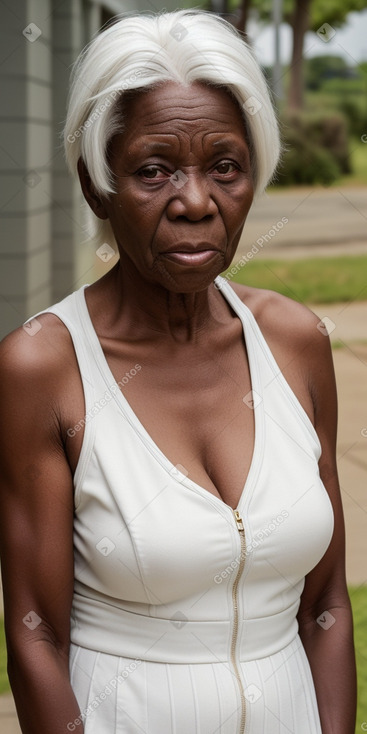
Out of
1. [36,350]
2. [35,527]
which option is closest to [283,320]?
[36,350]

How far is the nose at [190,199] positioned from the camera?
155 cm

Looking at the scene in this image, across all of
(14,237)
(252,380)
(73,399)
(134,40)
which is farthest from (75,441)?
(14,237)

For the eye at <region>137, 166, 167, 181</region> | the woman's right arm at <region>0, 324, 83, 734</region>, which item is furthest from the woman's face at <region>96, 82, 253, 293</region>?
the woman's right arm at <region>0, 324, 83, 734</region>

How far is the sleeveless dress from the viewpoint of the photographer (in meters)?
1.59

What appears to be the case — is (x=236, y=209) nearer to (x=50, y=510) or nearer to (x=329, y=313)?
(x=50, y=510)

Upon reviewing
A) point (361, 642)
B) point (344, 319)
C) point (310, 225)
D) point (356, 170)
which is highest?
point (361, 642)

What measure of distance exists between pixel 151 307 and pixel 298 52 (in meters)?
29.6

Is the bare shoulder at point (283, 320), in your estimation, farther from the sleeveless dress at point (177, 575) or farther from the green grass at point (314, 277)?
the green grass at point (314, 277)

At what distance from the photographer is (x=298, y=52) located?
98.3 feet

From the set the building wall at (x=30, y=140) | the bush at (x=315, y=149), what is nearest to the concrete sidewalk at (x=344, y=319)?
the bush at (x=315, y=149)

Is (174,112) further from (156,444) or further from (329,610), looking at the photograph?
(329,610)

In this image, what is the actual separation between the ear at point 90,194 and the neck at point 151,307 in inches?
3.4

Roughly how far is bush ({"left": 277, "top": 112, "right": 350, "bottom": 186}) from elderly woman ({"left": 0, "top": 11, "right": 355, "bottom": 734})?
21.0 metres

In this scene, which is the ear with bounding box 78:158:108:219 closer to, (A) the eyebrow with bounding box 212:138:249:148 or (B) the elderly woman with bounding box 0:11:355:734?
(B) the elderly woman with bounding box 0:11:355:734
